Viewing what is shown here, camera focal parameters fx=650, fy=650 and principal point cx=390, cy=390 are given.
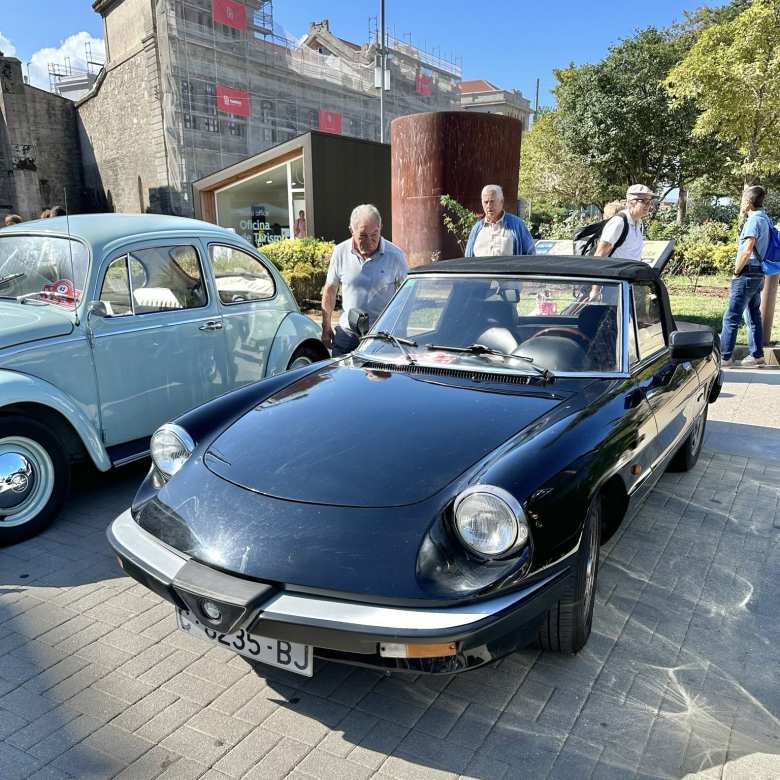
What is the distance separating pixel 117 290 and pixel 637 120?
30268mm

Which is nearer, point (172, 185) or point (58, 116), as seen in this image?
point (172, 185)

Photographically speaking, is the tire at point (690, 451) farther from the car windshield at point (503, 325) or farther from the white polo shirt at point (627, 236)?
the white polo shirt at point (627, 236)

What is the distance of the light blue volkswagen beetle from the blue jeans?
213 inches

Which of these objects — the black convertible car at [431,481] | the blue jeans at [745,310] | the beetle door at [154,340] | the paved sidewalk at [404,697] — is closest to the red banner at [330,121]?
the blue jeans at [745,310]

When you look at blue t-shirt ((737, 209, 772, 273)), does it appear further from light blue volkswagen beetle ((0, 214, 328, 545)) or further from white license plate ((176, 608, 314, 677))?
white license plate ((176, 608, 314, 677))

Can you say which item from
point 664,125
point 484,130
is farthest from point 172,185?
point 484,130

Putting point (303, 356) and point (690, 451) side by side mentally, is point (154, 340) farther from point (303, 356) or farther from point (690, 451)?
point (690, 451)

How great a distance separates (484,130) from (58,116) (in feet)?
115

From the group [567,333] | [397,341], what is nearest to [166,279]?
[397,341]

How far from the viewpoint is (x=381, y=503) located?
2.28m

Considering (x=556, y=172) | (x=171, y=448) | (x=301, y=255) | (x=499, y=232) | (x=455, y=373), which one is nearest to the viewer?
(x=171, y=448)

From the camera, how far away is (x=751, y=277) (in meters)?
7.29

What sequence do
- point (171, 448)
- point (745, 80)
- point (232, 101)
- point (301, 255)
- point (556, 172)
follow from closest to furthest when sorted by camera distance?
point (171, 448)
point (301, 255)
point (745, 80)
point (556, 172)
point (232, 101)

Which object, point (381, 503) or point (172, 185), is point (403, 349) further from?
point (172, 185)
